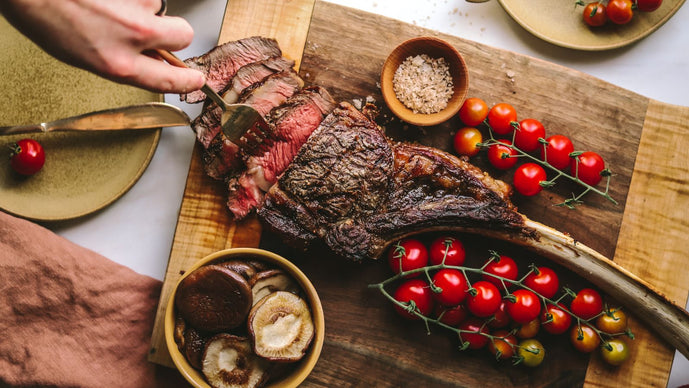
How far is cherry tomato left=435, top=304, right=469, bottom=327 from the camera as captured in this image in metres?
2.81

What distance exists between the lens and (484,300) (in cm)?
271

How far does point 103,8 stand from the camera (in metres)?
1.70

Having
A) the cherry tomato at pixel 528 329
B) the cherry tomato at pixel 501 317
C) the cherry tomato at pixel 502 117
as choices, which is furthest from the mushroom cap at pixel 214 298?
the cherry tomato at pixel 502 117

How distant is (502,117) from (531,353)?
52.1 inches

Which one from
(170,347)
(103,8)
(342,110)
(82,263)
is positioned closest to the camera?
(103,8)

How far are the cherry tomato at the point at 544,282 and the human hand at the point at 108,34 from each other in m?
2.12

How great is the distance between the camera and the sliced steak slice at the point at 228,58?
2.80 metres

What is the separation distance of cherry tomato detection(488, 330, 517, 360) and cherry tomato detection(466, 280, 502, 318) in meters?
0.18

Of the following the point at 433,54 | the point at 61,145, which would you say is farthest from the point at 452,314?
the point at 61,145

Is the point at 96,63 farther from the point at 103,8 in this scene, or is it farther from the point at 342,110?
the point at 342,110

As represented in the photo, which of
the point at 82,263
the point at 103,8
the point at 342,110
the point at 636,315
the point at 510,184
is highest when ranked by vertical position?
the point at 103,8

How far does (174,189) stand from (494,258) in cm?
192

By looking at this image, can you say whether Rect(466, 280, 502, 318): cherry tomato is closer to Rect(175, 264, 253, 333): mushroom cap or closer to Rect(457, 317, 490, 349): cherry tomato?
Rect(457, 317, 490, 349): cherry tomato

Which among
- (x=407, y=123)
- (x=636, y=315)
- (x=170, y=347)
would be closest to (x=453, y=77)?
(x=407, y=123)
